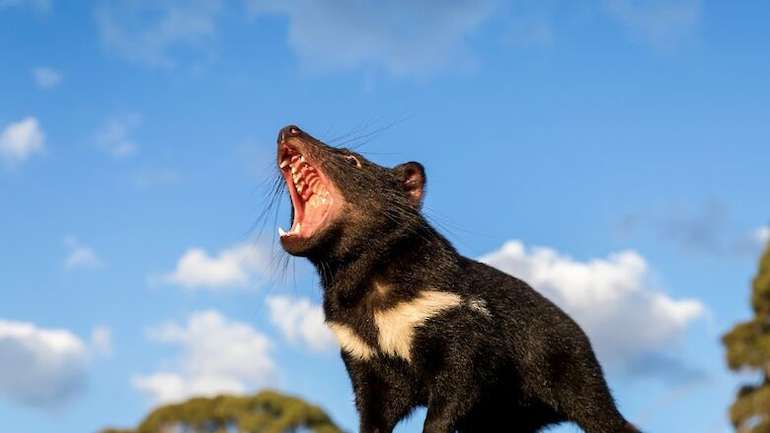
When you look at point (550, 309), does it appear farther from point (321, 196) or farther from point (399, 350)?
point (321, 196)

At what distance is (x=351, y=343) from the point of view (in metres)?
7.12

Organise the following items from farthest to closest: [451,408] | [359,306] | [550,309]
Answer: [550,309]
[359,306]
[451,408]

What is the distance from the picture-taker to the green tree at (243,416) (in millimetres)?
56000

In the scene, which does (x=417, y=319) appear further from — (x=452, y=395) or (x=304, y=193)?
(x=304, y=193)

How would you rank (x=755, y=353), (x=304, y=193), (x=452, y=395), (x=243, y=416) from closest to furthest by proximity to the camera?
(x=452, y=395) → (x=304, y=193) → (x=755, y=353) → (x=243, y=416)

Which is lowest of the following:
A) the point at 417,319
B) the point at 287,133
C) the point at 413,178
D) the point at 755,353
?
the point at 417,319

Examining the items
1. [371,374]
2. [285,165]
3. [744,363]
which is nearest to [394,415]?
[371,374]

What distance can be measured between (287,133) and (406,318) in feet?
4.93

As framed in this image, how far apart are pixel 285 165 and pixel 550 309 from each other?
6.86 ft

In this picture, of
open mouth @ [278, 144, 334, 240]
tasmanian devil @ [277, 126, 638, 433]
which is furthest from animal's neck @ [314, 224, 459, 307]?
open mouth @ [278, 144, 334, 240]

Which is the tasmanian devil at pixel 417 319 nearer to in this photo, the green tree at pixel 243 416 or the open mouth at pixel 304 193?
the open mouth at pixel 304 193

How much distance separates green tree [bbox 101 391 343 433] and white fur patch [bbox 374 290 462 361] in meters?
49.3

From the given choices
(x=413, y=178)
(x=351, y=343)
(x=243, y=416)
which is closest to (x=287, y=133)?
(x=413, y=178)

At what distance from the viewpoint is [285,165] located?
7371 millimetres
